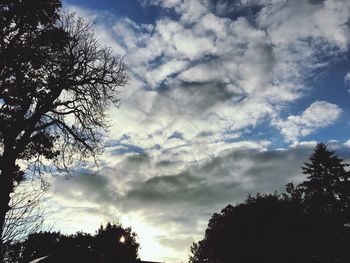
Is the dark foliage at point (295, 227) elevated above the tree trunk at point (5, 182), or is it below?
above

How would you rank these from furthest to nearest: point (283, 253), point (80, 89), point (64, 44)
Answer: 1. point (283, 253)
2. point (80, 89)
3. point (64, 44)

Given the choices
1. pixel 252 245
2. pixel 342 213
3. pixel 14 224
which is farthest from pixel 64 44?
pixel 342 213

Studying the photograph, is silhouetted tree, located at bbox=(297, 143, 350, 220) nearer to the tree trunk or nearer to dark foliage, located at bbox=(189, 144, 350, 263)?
dark foliage, located at bbox=(189, 144, 350, 263)

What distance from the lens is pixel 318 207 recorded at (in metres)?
41.4

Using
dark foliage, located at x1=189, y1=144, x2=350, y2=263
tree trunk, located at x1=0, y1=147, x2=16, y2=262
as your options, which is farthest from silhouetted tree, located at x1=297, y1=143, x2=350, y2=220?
tree trunk, located at x1=0, y1=147, x2=16, y2=262

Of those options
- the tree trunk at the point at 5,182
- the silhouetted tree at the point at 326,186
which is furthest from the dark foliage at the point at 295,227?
the tree trunk at the point at 5,182

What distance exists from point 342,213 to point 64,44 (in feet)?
140

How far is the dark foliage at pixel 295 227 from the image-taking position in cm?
3688

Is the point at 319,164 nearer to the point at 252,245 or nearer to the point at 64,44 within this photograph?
the point at 252,245

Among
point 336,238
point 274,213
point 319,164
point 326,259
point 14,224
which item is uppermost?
→ point 319,164

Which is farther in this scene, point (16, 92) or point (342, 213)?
point (342, 213)

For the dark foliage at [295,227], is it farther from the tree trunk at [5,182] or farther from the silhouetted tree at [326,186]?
the tree trunk at [5,182]

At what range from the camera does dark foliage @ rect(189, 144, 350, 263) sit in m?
36.9

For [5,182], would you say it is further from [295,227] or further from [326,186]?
[326,186]
